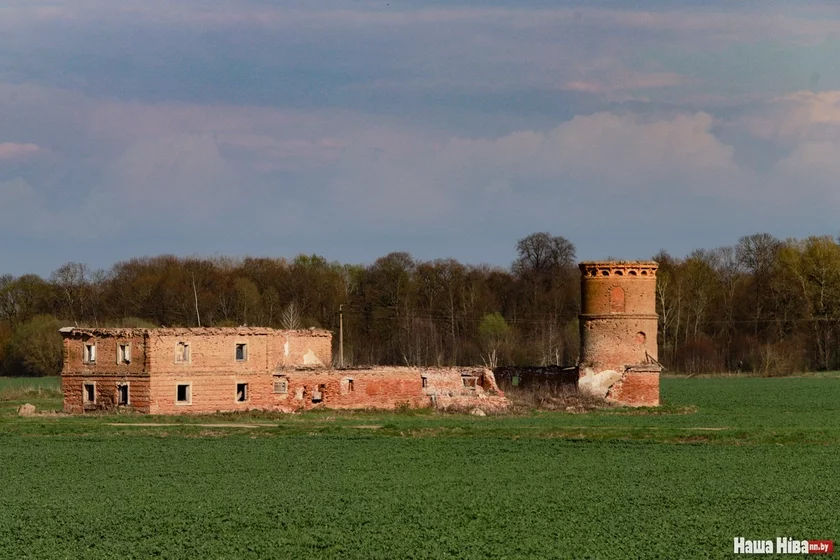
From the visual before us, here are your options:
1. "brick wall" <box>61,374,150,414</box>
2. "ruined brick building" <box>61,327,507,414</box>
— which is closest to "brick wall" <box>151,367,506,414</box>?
"ruined brick building" <box>61,327,507,414</box>

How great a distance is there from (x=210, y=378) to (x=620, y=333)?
52.8 ft

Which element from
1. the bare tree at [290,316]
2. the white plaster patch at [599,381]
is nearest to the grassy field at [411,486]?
the white plaster patch at [599,381]

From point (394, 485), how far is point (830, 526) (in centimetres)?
928

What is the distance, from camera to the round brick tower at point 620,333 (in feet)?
164

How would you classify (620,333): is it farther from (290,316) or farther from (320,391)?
(290,316)

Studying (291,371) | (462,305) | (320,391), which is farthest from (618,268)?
(462,305)

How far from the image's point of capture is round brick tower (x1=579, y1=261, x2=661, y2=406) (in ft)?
164

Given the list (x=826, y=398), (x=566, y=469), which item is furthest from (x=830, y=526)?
(x=826, y=398)

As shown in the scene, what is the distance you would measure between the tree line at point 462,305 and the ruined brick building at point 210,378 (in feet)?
110

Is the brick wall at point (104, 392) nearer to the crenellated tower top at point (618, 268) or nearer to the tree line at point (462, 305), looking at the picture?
the crenellated tower top at point (618, 268)

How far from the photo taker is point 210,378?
47.5 meters

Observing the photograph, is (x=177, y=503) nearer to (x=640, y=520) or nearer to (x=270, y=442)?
(x=640, y=520)

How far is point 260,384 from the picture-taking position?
48.2m

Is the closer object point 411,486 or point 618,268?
point 411,486
